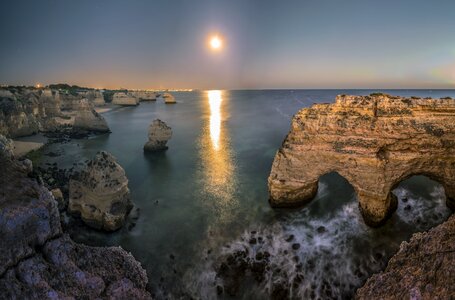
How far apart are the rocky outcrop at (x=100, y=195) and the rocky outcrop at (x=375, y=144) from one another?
12.8 metres

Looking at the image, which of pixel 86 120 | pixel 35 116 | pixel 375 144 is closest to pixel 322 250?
pixel 375 144

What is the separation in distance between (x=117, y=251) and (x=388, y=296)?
23.4ft

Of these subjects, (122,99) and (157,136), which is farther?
(122,99)

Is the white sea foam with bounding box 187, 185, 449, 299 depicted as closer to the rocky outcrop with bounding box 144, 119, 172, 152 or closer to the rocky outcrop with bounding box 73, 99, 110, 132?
the rocky outcrop with bounding box 144, 119, 172, 152

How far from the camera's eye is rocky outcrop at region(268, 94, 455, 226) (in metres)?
14.7

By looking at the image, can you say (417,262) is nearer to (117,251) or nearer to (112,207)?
(117,251)

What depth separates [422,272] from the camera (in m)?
5.52

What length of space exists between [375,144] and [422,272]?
38.1 feet

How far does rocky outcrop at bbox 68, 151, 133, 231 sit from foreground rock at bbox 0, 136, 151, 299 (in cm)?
1270

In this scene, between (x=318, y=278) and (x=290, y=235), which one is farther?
(x=290, y=235)

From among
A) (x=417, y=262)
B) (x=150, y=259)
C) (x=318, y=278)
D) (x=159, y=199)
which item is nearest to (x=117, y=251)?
(x=417, y=262)

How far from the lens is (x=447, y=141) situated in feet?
48.1

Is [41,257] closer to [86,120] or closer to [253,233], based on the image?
[253,233]

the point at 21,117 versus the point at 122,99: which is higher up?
the point at 122,99
